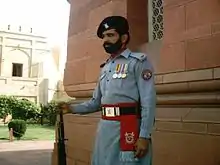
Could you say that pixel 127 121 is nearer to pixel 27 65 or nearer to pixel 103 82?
pixel 103 82

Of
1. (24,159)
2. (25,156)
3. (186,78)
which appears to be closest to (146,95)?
(186,78)

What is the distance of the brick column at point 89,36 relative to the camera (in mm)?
4488

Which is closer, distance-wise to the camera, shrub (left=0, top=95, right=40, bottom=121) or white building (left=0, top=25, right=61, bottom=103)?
shrub (left=0, top=95, right=40, bottom=121)

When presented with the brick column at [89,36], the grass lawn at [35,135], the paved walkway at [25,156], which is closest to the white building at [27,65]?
the grass lawn at [35,135]

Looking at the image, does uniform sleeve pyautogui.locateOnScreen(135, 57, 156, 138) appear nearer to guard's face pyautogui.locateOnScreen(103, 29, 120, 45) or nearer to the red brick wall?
guard's face pyautogui.locateOnScreen(103, 29, 120, 45)

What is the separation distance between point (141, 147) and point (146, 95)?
34cm

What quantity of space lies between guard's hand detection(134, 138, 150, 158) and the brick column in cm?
226

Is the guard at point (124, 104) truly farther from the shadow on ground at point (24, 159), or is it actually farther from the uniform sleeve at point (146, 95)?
the shadow on ground at point (24, 159)

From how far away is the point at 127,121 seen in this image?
246cm

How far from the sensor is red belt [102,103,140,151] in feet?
7.99

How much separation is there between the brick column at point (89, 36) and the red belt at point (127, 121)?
6.77 ft

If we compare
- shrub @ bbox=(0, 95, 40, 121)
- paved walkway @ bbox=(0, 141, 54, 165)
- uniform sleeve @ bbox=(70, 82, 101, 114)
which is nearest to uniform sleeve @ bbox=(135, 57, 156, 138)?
uniform sleeve @ bbox=(70, 82, 101, 114)

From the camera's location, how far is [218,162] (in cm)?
305

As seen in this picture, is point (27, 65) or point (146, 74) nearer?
point (146, 74)
